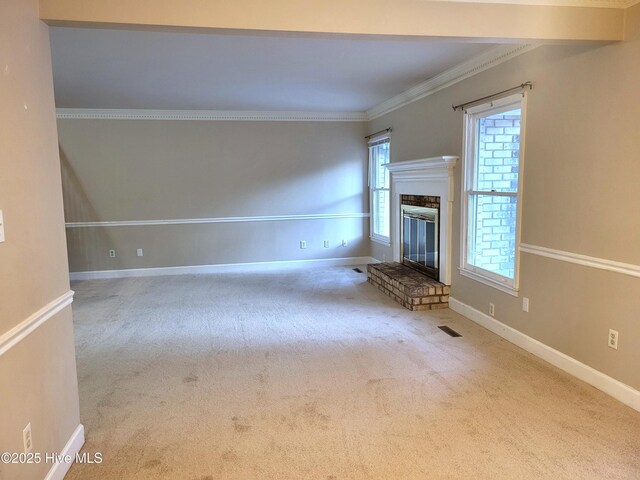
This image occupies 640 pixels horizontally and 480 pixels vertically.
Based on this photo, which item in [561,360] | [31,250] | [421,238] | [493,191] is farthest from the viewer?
[421,238]

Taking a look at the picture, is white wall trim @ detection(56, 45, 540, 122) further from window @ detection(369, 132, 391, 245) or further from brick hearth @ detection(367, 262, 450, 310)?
brick hearth @ detection(367, 262, 450, 310)

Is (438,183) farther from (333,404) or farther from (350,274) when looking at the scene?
(333,404)

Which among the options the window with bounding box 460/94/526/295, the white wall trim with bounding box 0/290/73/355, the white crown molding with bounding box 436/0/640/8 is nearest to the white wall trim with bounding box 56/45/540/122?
the window with bounding box 460/94/526/295

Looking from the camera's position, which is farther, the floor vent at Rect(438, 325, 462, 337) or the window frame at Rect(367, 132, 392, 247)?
the window frame at Rect(367, 132, 392, 247)

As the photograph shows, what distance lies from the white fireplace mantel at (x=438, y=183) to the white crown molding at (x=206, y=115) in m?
1.80

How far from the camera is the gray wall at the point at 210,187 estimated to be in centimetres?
664

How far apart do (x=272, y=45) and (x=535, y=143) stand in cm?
221

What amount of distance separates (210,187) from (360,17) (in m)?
5.02

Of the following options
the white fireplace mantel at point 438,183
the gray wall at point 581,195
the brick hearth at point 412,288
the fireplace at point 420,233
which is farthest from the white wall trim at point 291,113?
the brick hearth at point 412,288

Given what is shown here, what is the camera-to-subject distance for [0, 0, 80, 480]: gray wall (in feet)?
5.45

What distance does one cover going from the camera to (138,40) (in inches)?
135

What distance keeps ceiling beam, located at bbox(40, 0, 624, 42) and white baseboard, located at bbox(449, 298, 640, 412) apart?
210cm

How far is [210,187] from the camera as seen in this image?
6996 mm

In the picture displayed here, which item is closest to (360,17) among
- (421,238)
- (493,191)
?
(493,191)
